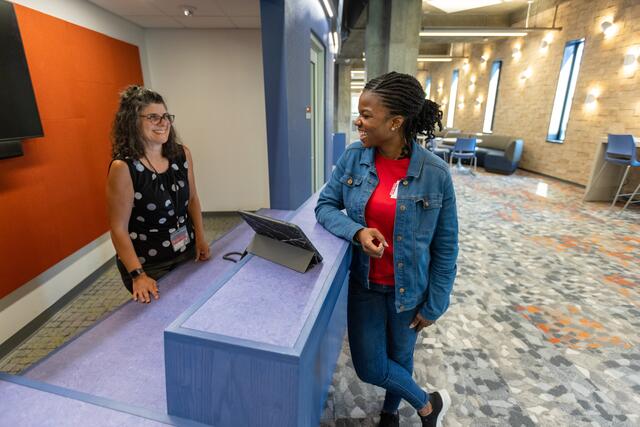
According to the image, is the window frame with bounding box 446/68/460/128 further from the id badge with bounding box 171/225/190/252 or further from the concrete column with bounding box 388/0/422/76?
the id badge with bounding box 171/225/190/252

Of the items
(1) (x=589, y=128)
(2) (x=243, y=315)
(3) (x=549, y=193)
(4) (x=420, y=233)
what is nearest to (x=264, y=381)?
(2) (x=243, y=315)

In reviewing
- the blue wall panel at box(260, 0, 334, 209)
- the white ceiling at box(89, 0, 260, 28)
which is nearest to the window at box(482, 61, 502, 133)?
the white ceiling at box(89, 0, 260, 28)

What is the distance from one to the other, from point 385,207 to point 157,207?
3.86 ft

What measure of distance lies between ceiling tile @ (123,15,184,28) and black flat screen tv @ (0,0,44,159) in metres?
1.95

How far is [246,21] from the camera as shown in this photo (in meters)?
4.53

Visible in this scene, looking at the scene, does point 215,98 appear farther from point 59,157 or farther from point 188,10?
point 59,157

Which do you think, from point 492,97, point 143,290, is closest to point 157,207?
point 143,290

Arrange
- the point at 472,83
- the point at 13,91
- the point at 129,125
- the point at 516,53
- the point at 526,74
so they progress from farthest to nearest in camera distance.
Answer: the point at 472,83 → the point at 516,53 → the point at 526,74 → the point at 13,91 → the point at 129,125

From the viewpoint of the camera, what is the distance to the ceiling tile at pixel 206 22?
4302mm

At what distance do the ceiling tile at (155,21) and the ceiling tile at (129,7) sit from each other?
20 centimetres

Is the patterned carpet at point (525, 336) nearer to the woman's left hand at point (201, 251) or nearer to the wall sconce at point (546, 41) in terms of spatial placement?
the woman's left hand at point (201, 251)

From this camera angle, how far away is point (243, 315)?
3.12 feet

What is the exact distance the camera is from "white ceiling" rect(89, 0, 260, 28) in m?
3.63

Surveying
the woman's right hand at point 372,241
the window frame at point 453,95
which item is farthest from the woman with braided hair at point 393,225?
the window frame at point 453,95
